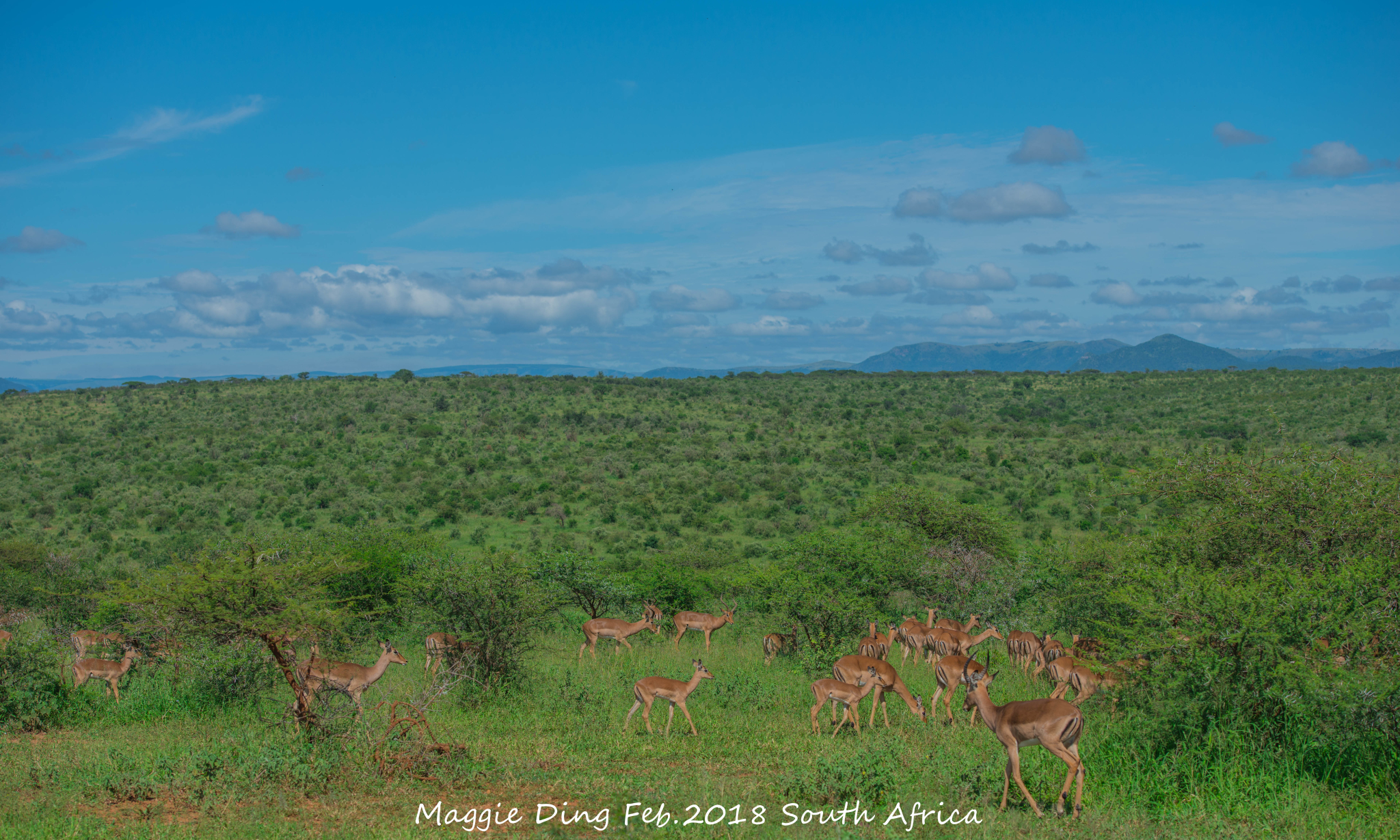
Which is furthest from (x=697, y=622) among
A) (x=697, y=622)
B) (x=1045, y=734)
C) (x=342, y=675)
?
(x=1045, y=734)

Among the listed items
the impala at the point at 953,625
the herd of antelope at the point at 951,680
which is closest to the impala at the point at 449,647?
the herd of antelope at the point at 951,680

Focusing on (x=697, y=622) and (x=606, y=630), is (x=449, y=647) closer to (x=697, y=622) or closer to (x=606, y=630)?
(x=606, y=630)

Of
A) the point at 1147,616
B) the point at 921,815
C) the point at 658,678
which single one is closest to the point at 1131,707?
the point at 1147,616

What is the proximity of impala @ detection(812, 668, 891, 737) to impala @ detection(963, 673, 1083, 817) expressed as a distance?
2712 mm

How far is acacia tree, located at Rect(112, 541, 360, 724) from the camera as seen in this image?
10188 millimetres

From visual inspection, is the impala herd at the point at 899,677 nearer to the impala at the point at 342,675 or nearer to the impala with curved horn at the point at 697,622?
the impala at the point at 342,675

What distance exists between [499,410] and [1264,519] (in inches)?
2510

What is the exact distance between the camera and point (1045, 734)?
8.20 meters

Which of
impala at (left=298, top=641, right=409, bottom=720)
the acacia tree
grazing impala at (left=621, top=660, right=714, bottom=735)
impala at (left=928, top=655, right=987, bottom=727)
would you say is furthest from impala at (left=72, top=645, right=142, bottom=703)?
impala at (left=928, top=655, right=987, bottom=727)

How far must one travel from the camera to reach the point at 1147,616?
10461 millimetres

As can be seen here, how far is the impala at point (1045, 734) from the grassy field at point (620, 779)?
0.84 ft

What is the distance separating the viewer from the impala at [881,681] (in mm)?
11820

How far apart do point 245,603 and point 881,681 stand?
810cm

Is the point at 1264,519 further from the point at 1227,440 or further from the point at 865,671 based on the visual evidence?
the point at 1227,440
